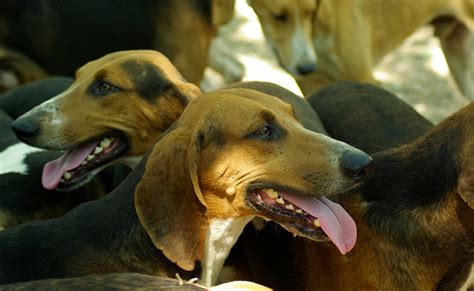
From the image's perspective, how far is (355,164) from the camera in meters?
4.49

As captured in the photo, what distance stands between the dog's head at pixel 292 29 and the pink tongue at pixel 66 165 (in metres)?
2.51

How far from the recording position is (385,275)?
4891mm

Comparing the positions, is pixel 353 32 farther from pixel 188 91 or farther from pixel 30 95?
pixel 188 91

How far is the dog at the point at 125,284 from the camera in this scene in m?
3.79

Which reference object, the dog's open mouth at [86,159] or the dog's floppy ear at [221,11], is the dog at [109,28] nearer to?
the dog's floppy ear at [221,11]

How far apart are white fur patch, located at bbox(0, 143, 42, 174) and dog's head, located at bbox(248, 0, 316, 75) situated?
2.40 metres

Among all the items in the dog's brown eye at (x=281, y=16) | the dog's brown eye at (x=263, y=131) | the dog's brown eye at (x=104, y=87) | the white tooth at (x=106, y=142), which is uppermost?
the dog's brown eye at (x=263, y=131)

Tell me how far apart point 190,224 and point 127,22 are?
10.5 ft

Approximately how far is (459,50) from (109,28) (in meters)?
2.80

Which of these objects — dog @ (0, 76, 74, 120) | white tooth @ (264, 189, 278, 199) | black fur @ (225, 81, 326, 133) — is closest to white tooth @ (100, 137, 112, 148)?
black fur @ (225, 81, 326, 133)

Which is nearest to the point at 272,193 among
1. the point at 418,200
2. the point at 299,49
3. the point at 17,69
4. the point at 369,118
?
the point at 418,200

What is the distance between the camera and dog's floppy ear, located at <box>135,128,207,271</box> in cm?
463

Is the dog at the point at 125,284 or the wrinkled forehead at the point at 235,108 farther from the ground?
the wrinkled forehead at the point at 235,108

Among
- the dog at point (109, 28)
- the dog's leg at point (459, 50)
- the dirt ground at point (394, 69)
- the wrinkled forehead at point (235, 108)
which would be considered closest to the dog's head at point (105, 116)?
the wrinkled forehead at point (235, 108)
